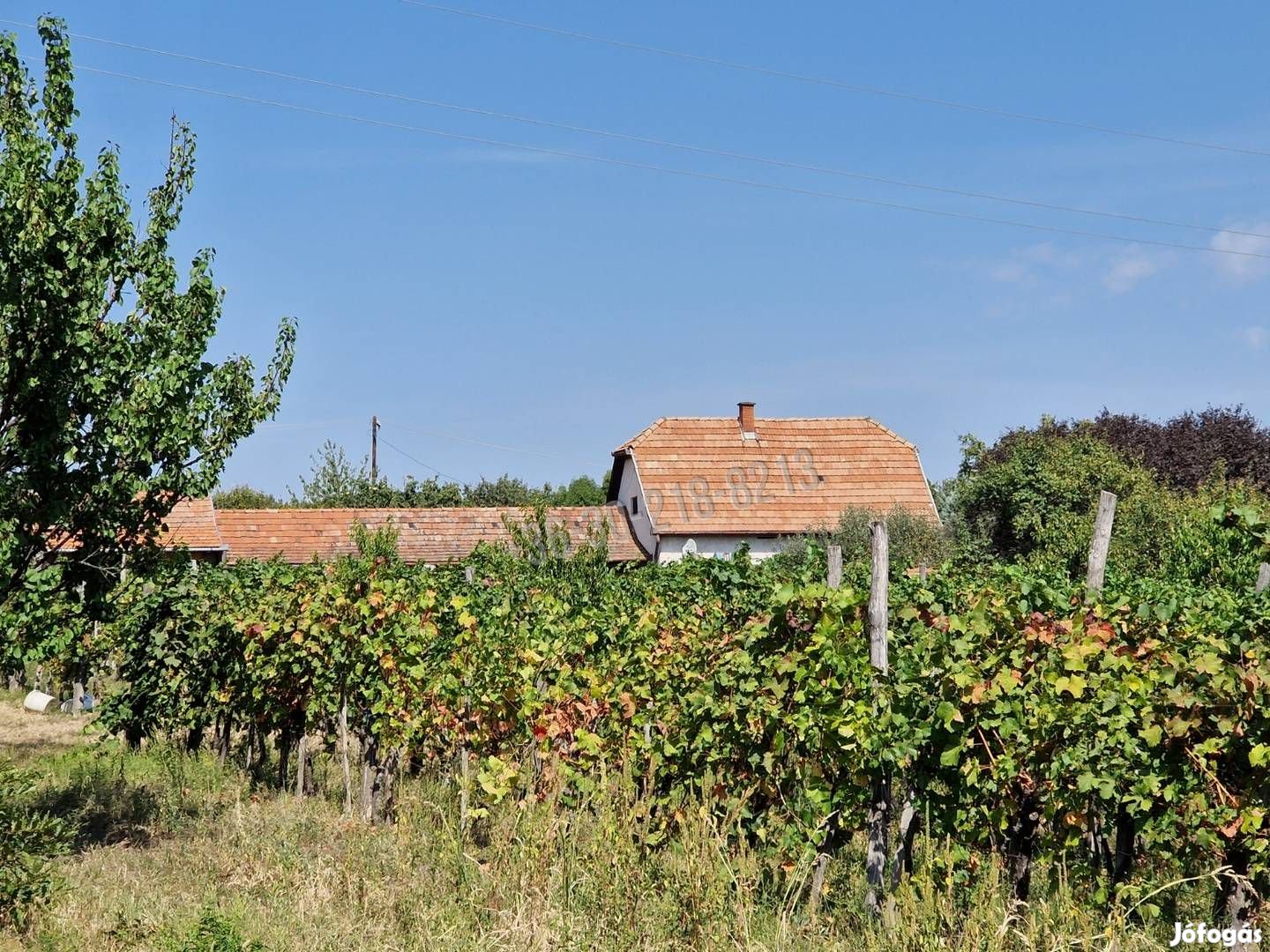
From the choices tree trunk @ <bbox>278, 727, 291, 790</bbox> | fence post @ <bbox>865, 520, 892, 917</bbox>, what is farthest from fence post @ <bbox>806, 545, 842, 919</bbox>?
tree trunk @ <bbox>278, 727, 291, 790</bbox>

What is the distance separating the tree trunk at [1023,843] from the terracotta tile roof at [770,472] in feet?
101

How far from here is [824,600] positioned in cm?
592

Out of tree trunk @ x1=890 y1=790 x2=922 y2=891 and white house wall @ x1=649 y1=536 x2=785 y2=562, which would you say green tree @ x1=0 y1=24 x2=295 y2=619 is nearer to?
tree trunk @ x1=890 y1=790 x2=922 y2=891

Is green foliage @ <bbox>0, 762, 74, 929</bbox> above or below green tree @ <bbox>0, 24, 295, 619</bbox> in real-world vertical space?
below

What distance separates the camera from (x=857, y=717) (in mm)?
5641

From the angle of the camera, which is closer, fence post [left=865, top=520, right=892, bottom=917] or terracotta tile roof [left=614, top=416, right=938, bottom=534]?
fence post [left=865, top=520, right=892, bottom=917]

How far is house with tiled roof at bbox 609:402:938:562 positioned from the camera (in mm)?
37688

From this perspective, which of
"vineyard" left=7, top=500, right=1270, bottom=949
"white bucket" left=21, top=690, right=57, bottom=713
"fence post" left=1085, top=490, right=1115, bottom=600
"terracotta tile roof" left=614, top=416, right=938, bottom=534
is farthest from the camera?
"terracotta tile roof" left=614, top=416, right=938, bottom=534

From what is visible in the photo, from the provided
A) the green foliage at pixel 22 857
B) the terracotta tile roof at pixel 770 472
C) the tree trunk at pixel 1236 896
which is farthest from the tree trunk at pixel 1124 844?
the terracotta tile roof at pixel 770 472

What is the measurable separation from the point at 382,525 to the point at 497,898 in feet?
96.5

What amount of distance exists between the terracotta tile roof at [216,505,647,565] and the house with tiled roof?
179 centimetres

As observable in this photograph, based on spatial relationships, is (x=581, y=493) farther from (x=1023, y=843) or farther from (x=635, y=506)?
(x=1023, y=843)

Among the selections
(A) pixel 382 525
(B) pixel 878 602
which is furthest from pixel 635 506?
(B) pixel 878 602

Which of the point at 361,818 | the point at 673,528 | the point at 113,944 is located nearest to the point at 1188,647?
the point at 113,944
